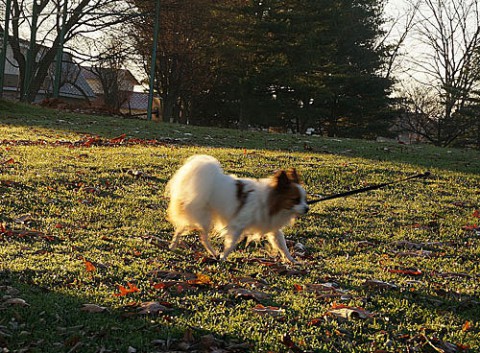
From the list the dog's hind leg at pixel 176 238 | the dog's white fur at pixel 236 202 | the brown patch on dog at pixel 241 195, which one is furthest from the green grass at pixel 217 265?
the brown patch on dog at pixel 241 195

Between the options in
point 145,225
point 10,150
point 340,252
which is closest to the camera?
point 340,252

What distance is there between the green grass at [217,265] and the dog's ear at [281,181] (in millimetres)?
803

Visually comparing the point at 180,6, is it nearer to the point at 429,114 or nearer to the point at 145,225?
the point at 429,114

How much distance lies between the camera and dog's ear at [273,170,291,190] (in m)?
6.00

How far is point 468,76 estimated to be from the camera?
39.8m

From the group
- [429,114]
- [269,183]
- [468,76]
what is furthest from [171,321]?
[429,114]

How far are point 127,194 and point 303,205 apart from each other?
12.4 feet

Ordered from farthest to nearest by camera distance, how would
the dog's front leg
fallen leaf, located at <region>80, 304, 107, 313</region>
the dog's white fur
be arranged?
the dog's front leg, the dog's white fur, fallen leaf, located at <region>80, 304, 107, 313</region>

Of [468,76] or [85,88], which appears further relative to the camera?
[85,88]

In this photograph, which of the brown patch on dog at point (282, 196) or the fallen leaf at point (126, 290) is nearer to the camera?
the fallen leaf at point (126, 290)

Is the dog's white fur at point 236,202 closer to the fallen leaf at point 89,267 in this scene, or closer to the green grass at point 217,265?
the green grass at point 217,265

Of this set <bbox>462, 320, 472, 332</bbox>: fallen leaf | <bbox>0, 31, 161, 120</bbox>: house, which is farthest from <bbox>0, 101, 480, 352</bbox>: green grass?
<bbox>0, 31, 161, 120</bbox>: house

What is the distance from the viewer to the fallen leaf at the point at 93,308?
172 inches

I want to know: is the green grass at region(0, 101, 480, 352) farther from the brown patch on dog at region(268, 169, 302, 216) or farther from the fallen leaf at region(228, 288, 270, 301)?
the brown patch on dog at region(268, 169, 302, 216)
